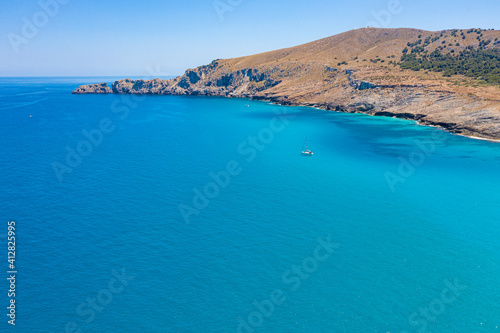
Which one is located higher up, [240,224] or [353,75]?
[353,75]

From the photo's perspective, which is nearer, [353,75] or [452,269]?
[452,269]

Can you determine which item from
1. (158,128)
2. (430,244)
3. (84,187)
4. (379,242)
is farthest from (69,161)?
(430,244)

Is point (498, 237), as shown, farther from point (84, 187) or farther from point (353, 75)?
point (353, 75)

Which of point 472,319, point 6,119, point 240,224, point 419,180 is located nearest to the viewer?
point 472,319

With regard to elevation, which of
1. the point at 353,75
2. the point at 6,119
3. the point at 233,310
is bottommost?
the point at 233,310

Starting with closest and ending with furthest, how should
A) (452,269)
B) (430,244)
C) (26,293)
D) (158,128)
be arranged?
(26,293)
(452,269)
(430,244)
(158,128)

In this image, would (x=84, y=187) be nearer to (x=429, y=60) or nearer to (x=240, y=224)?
(x=240, y=224)

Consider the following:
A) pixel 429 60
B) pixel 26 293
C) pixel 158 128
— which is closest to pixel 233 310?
pixel 26 293
